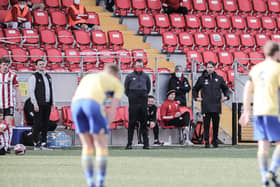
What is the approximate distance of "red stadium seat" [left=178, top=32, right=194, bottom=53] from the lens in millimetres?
23797

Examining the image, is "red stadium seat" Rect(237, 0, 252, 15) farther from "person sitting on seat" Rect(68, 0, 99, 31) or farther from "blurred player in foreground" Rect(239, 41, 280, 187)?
"blurred player in foreground" Rect(239, 41, 280, 187)

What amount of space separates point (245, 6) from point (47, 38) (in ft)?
28.0

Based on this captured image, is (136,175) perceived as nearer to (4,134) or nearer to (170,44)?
(4,134)

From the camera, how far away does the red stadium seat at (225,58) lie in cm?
2362

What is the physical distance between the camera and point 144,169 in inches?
483

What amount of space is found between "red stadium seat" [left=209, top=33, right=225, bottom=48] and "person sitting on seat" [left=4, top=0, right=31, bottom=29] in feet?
20.1

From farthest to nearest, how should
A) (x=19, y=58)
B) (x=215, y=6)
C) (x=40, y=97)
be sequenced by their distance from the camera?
(x=215, y=6), (x=19, y=58), (x=40, y=97)

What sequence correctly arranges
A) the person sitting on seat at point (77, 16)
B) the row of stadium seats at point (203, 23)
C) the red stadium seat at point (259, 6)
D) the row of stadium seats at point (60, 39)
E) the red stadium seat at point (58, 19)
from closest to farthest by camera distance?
the row of stadium seats at point (60, 39) → the person sitting on seat at point (77, 16) → the red stadium seat at point (58, 19) → the row of stadium seats at point (203, 23) → the red stadium seat at point (259, 6)

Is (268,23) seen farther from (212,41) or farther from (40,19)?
(40,19)

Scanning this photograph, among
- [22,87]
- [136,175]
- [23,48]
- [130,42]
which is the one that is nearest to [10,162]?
[136,175]

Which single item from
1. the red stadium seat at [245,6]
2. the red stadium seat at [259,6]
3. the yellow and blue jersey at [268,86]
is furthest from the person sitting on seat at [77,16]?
the yellow and blue jersey at [268,86]

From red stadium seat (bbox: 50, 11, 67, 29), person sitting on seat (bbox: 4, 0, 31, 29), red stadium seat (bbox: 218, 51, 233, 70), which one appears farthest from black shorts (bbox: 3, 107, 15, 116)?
red stadium seat (bbox: 218, 51, 233, 70)

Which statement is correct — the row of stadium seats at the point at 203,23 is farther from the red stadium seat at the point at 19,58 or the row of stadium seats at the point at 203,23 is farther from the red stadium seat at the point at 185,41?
the red stadium seat at the point at 19,58

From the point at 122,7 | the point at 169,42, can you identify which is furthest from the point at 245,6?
the point at 122,7
